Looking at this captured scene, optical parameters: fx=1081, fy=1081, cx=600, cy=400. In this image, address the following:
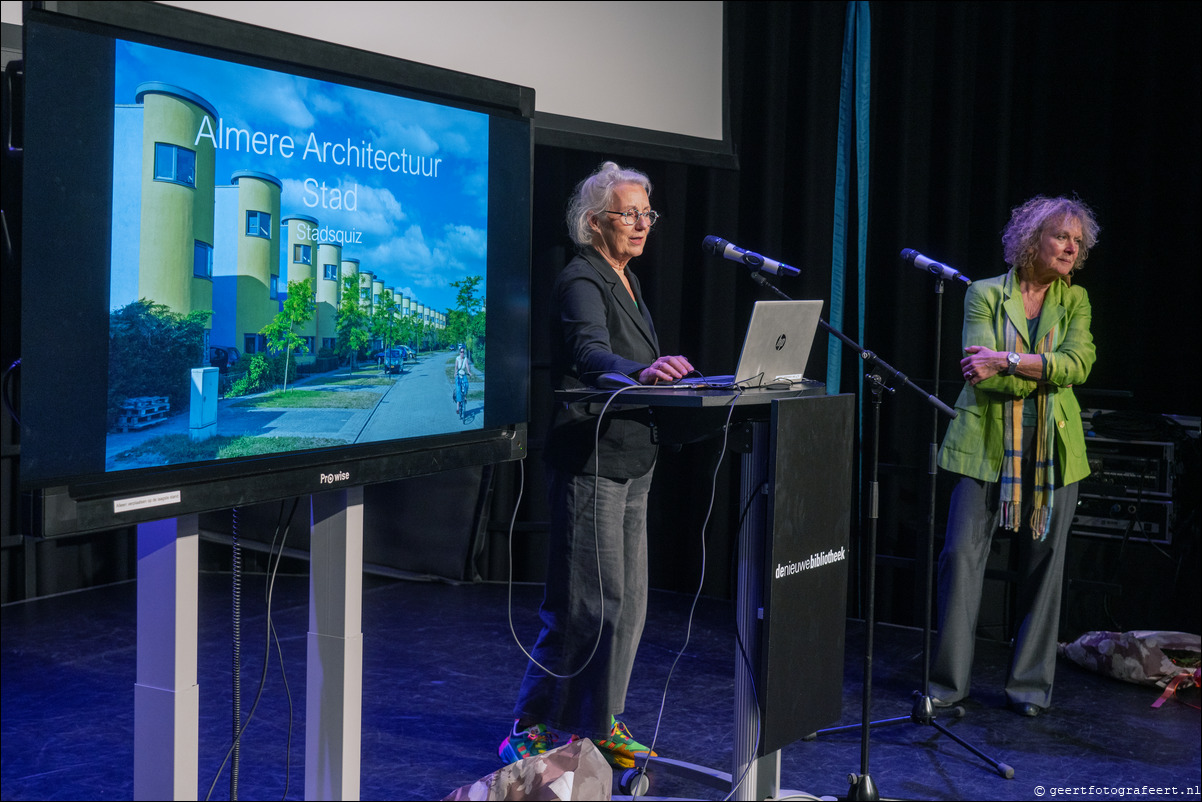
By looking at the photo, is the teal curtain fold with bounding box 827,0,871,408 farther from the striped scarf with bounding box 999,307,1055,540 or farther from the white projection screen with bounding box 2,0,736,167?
the striped scarf with bounding box 999,307,1055,540

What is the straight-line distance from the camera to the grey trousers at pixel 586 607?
9.08 feet

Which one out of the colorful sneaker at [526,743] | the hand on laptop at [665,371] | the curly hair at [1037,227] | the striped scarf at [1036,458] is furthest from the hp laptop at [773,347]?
the curly hair at [1037,227]

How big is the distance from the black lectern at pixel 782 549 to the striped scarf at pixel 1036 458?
1.40 m

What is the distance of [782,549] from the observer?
6.98 feet

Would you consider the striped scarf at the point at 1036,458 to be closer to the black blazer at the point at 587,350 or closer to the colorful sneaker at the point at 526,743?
the black blazer at the point at 587,350

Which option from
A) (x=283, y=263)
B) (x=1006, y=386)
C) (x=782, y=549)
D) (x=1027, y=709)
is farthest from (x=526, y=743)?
(x=1006, y=386)

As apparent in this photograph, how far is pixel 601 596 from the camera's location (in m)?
2.71

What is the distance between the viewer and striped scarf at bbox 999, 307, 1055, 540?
3555 mm

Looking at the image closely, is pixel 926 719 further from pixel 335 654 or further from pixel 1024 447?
pixel 335 654

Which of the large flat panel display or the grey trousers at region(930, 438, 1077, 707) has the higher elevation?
the large flat panel display

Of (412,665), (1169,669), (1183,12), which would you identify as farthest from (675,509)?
(1183,12)

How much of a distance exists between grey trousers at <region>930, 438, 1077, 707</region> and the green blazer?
8 centimetres

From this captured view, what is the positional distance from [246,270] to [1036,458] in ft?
9.05

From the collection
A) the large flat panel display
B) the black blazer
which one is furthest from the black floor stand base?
the large flat panel display
